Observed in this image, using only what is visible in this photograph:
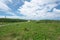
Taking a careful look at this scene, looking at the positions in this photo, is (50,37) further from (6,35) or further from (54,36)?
(6,35)

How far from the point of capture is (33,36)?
22.8 ft

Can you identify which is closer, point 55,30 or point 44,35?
point 44,35

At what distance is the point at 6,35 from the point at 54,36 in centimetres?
241

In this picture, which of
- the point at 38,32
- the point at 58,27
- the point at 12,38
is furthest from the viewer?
the point at 58,27

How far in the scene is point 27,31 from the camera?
24.7 feet

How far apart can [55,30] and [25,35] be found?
177cm

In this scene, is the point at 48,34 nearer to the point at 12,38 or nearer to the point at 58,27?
the point at 58,27

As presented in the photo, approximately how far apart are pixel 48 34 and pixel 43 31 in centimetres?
50

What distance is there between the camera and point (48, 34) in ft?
23.2

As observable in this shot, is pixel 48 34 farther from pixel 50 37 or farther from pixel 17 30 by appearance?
pixel 17 30

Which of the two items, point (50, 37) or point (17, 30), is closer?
point (50, 37)

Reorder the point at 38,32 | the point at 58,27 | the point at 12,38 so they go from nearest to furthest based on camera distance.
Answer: the point at 12,38 < the point at 38,32 < the point at 58,27

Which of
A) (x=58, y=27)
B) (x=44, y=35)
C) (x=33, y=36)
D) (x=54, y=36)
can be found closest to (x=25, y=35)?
(x=33, y=36)

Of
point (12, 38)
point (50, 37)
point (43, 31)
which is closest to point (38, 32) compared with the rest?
point (43, 31)
